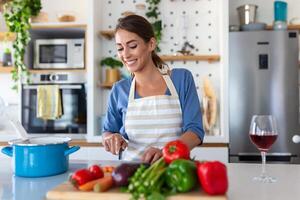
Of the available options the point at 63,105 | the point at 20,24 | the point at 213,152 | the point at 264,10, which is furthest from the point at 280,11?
the point at 20,24

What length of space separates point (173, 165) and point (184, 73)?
28.2 inches

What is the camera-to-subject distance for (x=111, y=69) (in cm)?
310

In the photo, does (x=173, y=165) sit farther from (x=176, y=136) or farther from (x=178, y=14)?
(x=178, y=14)

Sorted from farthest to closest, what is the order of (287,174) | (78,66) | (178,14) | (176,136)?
(178,14)
(78,66)
(176,136)
(287,174)

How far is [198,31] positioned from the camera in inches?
124

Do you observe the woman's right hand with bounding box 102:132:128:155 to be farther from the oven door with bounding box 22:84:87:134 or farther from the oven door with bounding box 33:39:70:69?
the oven door with bounding box 33:39:70:69

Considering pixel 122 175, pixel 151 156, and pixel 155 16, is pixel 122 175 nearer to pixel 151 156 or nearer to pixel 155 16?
pixel 151 156

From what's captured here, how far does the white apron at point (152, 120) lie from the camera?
1479mm

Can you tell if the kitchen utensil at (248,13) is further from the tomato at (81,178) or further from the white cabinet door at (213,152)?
the tomato at (81,178)

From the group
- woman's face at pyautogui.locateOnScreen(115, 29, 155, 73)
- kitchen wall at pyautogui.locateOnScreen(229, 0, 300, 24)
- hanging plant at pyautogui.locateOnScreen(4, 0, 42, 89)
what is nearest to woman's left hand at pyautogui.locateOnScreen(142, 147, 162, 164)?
woman's face at pyautogui.locateOnScreen(115, 29, 155, 73)

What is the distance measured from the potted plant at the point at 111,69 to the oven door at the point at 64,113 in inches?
10.3

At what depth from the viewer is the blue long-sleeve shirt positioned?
56.9 inches

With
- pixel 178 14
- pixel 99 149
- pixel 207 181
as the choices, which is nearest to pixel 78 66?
pixel 99 149

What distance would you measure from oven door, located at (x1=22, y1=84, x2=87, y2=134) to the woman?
1.44 m
